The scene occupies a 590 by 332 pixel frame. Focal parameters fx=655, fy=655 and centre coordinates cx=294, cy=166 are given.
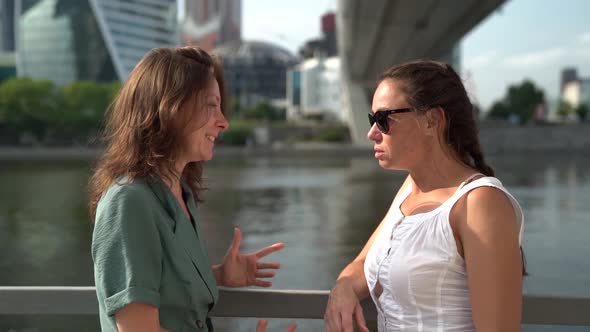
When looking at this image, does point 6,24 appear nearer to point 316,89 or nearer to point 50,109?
point 316,89

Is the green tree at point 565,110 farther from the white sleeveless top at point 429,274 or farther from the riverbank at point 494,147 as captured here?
the white sleeveless top at point 429,274

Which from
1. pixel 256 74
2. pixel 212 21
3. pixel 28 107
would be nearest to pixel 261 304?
pixel 28 107

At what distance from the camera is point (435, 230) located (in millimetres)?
1598

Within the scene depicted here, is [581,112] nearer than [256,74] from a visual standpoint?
Yes

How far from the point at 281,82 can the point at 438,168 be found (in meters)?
131

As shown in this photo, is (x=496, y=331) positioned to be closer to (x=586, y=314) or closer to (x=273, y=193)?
(x=586, y=314)

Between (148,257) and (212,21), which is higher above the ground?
(212,21)

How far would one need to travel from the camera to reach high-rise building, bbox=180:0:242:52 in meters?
172

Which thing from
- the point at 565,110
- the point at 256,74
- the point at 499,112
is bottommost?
the point at 499,112

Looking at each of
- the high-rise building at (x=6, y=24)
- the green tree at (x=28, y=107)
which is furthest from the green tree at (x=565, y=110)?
the high-rise building at (x=6, y=24)

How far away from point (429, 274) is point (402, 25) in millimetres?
20114

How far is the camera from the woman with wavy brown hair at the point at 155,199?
4.87ft

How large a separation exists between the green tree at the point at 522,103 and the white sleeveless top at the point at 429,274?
72.5m

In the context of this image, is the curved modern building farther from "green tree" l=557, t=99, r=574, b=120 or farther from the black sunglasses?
the black sunglasses
